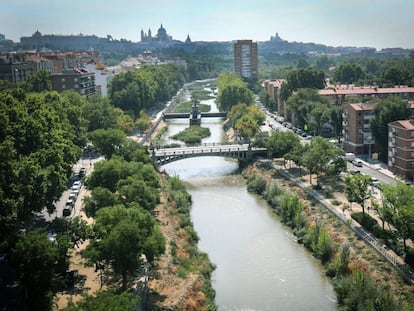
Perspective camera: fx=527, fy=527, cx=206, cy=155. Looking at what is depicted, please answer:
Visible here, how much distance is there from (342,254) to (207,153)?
20607 mm

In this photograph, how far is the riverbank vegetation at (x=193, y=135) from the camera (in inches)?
2158

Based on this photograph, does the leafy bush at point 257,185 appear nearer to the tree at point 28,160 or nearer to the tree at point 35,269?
the tree at point 28,160

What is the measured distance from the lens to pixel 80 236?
68.6 ft

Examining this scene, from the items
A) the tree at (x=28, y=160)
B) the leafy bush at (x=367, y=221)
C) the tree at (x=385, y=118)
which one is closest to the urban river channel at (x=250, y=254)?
the leafy bush at (x=367, y=221)

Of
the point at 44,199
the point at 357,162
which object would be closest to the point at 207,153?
the point at 357,162

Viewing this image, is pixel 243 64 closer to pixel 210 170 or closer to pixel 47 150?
pixel 210 170

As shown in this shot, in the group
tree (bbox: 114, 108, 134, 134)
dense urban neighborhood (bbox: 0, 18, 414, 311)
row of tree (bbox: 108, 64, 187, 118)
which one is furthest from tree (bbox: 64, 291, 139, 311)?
row of tree (bbox: 108, 64, 187, 118)

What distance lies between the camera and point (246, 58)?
114500 millimetres

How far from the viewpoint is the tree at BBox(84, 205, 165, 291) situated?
1811 cm

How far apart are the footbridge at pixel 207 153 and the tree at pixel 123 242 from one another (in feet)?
69.1

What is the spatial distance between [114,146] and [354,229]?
19.4 meters

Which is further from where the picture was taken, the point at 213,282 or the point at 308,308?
the point at 213,282

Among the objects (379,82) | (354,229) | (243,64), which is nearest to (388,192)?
(354,229)

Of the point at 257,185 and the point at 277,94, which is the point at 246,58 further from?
the point at 257,185
